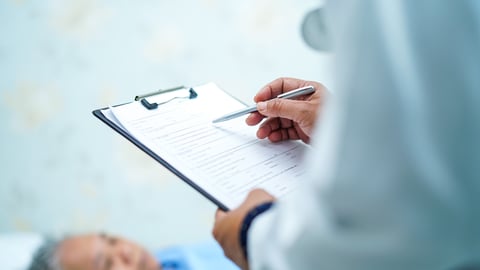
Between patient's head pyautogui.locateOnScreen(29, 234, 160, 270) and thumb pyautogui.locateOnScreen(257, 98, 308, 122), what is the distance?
1.16 ft

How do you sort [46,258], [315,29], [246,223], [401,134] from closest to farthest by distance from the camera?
1. [401,134]
2. [246,223]
3. [46,258]
4. [315,29]

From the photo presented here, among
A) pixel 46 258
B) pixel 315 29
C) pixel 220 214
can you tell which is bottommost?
pixel 46 258

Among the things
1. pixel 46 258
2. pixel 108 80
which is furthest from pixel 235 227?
pixel 108 80

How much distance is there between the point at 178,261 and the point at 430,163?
95 centimetres

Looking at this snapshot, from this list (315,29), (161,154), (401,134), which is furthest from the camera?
(315,29)

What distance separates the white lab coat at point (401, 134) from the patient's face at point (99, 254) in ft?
1.74

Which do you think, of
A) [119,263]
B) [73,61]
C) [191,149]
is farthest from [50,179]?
[191,149]

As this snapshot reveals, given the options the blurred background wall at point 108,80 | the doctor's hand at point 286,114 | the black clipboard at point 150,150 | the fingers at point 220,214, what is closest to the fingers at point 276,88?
the doctor's hand at point 286,114

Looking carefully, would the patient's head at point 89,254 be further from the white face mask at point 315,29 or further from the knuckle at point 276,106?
the white face mask at point 315,29

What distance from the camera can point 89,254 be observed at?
0.78 meters

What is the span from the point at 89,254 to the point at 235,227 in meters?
0.36

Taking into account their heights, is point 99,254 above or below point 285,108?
below

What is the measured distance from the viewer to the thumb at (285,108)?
0.75 meters

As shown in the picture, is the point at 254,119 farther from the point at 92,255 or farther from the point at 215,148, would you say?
the point at 92,255
